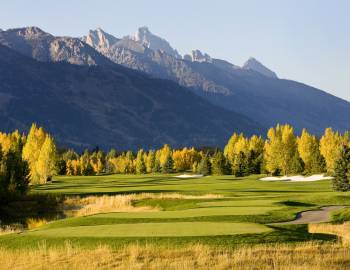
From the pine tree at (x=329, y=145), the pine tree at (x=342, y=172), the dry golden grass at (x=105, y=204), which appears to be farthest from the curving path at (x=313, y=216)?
the pine tree at (x=329, y=145)

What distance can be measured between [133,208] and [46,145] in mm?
52927

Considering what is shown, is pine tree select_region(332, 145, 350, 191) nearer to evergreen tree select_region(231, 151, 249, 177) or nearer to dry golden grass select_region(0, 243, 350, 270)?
evergreen tree select_region(231, 151, 249, 177)

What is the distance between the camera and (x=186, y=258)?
2186 centimetres

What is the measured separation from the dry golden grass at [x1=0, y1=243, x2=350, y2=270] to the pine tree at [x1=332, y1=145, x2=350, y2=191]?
169ft

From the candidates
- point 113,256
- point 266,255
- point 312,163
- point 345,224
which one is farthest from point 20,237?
point 312,163

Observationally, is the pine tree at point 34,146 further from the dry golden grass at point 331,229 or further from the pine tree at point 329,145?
the dry golden grass at point 331,229

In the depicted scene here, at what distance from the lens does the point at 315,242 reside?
2528 cm

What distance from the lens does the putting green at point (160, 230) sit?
27.6 metres

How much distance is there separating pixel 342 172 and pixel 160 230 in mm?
53056

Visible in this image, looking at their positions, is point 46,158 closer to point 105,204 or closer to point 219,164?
point 105,204

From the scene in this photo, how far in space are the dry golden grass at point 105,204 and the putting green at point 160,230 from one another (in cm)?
2605

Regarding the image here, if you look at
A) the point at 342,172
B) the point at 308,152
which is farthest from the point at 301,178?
the point at 342,172

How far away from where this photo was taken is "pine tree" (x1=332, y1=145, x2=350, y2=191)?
74.2m

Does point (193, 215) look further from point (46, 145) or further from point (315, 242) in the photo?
point (46, 145)
